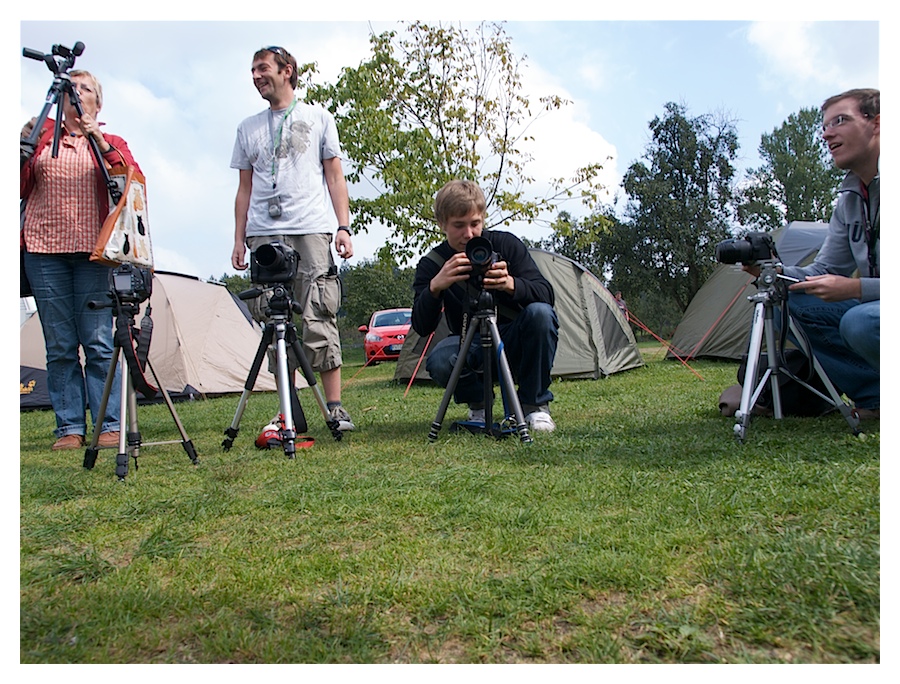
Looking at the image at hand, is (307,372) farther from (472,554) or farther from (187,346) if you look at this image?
(187,346)

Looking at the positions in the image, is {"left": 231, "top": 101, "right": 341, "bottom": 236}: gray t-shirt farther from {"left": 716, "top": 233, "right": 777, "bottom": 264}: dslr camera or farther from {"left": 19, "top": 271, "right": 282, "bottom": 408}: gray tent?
{"left": 19, "top": 271, "right": 282, "bottom": 408}: gray tent

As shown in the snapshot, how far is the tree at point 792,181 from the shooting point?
32.1m

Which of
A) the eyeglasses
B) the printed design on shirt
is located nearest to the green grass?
the eyeglasses

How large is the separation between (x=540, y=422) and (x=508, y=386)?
41cm

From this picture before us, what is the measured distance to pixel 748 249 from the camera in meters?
3.13

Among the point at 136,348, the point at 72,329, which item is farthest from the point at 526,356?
the point at 72,329

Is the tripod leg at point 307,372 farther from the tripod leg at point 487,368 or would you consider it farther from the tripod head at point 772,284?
the tripod head at point 772,284

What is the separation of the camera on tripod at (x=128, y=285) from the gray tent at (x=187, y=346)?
14.5 ft

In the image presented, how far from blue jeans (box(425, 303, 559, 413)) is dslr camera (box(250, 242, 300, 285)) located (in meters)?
0.94

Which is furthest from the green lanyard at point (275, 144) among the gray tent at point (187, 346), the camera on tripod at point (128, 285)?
the gray tent at point (187, 346)

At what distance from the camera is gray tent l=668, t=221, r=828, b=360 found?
8086 millimetres

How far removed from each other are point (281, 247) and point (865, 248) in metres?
2.63

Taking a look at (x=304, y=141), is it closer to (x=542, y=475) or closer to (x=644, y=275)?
(x=542, y=475)

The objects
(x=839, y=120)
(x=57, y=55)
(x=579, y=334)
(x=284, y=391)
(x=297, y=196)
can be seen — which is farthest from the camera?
(x=579, y=334)
